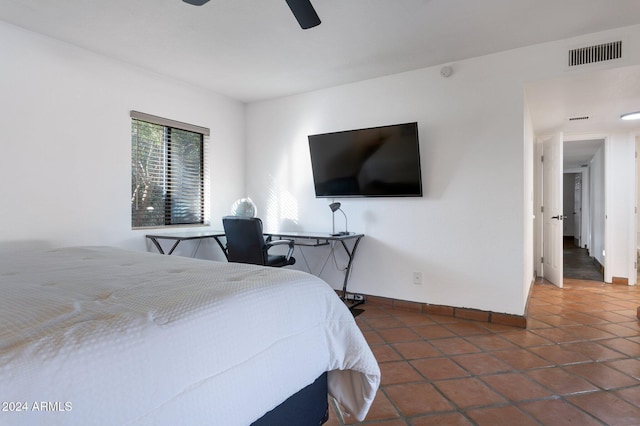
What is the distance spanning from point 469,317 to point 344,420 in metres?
1.90

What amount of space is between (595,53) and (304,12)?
2.29 meters

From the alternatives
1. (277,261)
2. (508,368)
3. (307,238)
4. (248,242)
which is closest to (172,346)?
(508,368)

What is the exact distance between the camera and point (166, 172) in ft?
12.0

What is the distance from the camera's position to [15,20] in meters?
2.46

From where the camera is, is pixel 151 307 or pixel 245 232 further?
pixel 245 232

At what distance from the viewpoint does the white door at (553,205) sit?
430 cm

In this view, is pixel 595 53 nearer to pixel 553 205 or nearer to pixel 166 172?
pixel 553 205

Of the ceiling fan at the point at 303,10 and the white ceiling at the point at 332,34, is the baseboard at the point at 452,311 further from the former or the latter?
the ceiling fan at the point at 303,10

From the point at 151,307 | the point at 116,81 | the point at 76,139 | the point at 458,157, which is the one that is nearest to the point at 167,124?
the point at 116,81

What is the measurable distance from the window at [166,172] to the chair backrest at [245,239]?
2.80ft

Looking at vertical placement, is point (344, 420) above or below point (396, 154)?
below

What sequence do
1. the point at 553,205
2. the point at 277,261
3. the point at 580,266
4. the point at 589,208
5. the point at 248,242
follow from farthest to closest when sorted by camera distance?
1. the point at 589,208
2. the point at 580,266
3. the point at 553,205
4. the point at 277,261
5. the point at 248,242

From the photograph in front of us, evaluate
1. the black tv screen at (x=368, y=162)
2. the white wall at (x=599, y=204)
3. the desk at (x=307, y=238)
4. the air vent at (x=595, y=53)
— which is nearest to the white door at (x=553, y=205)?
the white wall at (x=599, y=204)

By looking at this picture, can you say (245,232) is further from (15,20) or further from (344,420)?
(15,20)
